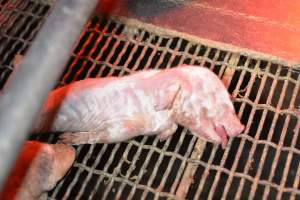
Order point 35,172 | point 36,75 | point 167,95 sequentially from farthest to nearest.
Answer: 1. point 167,95
2. point 35,172
3. point 36,75

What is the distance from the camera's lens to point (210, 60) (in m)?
3.72

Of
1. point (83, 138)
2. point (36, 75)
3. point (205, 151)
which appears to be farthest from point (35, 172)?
point (36, 75)

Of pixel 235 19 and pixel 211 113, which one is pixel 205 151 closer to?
pixel 211 113

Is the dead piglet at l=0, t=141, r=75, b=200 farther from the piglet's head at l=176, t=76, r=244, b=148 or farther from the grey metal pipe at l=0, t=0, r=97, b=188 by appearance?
the grey metal pipe at l=0, t=0, r=97, b=188

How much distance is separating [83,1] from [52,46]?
0.80 ft

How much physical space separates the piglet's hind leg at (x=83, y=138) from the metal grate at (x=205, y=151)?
76mm

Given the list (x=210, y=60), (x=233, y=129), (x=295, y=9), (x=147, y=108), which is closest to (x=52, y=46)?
(x=147, y=108)

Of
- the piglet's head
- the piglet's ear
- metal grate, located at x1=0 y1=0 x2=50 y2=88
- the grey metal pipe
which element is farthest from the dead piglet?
the grey metal pipe

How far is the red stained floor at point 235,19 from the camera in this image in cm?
372

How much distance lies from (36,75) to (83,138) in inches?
77.2

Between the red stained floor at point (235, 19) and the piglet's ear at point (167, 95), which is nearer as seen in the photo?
the piglet's ear at point (167, 95)

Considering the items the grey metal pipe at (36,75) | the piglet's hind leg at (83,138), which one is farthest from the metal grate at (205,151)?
the grey metal pipe at (36,75)

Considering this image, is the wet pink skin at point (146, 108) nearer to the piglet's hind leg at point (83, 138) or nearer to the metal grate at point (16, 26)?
the piglet's hind leg at point (83, 138)

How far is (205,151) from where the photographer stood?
3.41 meters
